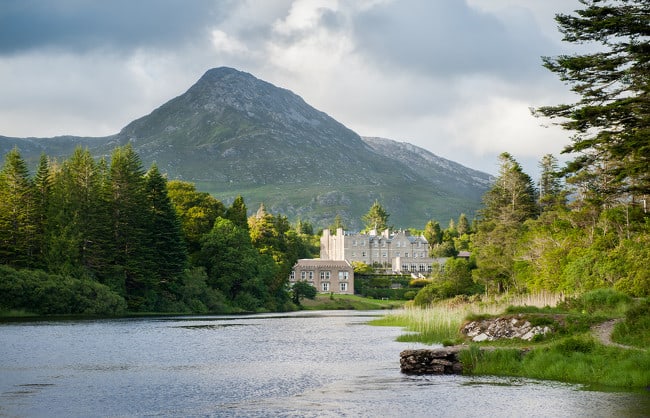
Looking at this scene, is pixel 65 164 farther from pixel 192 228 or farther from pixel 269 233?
pixel 269 233

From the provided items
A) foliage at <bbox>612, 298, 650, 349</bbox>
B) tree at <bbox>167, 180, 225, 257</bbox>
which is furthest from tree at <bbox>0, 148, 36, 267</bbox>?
foliage at <bbox>612, 298, 650, 349</bbox>

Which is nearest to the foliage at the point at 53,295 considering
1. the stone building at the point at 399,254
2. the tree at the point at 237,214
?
the tree at the point at 237,214

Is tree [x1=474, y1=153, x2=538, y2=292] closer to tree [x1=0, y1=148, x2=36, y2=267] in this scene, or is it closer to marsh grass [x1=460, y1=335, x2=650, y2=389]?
tree [x1=0, y1=148, x2=36, y2=267]

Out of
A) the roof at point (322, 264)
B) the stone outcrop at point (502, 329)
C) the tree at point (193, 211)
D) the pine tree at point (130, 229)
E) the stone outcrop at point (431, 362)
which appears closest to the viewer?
the stone outcrop at point (431, 362)

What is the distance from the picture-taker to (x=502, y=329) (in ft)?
101

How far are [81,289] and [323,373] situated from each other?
5267 cm

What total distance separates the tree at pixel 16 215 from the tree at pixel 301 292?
180 ft

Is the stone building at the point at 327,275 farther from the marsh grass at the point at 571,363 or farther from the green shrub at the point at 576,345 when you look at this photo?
the green shrub at the point at 576,345

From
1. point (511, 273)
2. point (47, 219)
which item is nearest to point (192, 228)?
point (47, 219)

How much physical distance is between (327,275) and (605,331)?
134746 millimetres

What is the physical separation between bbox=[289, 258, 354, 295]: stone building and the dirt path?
131225 mm

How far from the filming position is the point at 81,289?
75062 millimetres

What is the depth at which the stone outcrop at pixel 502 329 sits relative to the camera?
2936cm

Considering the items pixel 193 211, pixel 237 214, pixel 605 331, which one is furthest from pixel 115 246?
pixel 605 331
